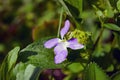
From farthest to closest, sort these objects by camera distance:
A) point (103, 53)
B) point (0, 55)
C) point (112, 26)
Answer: point (0, 55)
point (103, 53)
point (112, 26)

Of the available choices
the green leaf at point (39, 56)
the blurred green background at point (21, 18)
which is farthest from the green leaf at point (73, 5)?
the blurred green background at point (21, 18)

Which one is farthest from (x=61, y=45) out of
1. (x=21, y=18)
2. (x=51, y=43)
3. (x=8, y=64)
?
(x=21, y=18)

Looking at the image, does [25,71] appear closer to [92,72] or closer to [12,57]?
[12,57]

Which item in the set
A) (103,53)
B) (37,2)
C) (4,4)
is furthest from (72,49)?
(4,4)

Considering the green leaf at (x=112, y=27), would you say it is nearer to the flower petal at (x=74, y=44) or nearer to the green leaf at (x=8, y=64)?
the flower petal at (x=74, y=44)

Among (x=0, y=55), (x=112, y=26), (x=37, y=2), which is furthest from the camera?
(x=37, y=2)

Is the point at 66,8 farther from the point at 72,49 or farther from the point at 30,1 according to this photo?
the point at 30,1

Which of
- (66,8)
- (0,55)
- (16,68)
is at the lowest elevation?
(0,55)

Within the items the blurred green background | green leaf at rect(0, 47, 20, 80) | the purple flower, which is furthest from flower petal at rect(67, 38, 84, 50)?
the blurred green background
